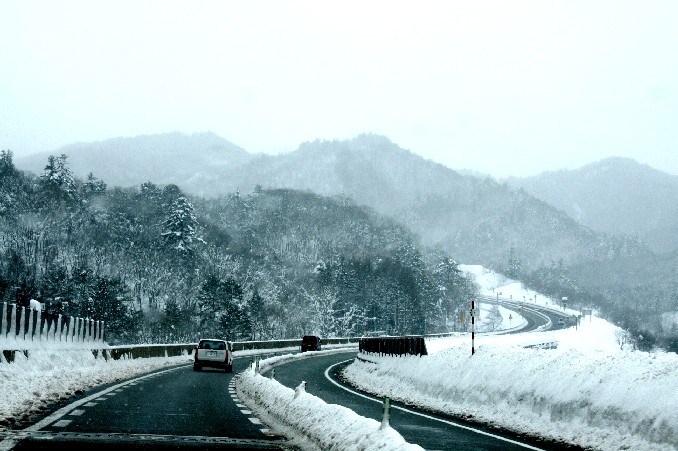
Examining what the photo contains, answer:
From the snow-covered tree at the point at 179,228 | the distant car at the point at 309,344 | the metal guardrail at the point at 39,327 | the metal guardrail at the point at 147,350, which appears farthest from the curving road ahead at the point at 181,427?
the snow-covered tree at the point at 179,228

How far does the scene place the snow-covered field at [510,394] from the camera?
44.4 feet

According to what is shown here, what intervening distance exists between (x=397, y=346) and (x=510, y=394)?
16715mm

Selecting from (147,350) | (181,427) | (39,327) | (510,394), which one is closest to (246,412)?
(181,427)

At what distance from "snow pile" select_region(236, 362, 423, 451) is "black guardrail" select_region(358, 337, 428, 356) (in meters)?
10.9

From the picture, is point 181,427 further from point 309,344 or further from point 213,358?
point 309,344

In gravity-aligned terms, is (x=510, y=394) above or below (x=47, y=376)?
below

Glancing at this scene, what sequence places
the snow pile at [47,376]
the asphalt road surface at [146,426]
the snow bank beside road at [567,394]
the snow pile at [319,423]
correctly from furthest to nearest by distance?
the snow pile at [47,376]
the snow bank beside road at [567,394]
the asphalt road surface at [146,426]
the snow pile at [319,423]

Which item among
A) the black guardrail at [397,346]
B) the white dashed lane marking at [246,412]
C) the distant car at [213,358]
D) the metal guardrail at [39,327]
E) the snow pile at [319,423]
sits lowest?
the white dashed lane marking at [246,412]

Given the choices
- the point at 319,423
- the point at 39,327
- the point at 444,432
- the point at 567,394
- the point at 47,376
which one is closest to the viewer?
the point at 319,423

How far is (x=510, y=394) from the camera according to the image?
64.7 feet

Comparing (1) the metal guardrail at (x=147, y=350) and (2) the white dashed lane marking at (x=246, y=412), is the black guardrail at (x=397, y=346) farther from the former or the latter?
(1) the metal guardrail at (x=147, y=350)

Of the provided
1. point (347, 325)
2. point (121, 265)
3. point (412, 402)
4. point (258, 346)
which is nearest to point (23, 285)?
point (121, 265)

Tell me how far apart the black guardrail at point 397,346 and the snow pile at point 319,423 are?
10853mm

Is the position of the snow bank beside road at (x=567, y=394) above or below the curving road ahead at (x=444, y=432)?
above
